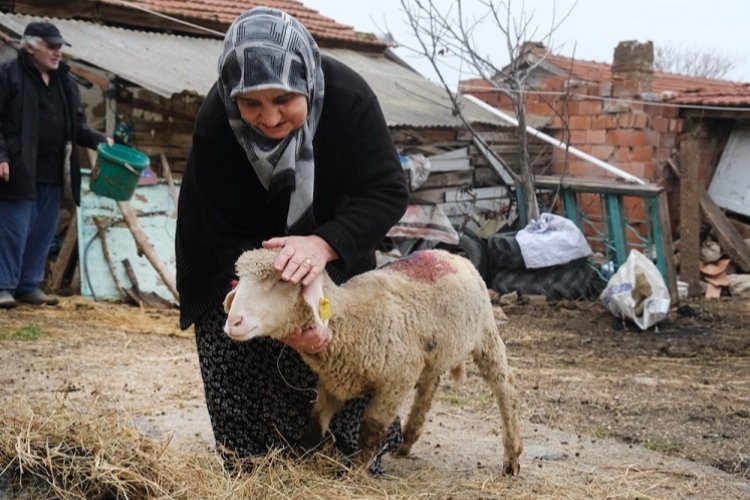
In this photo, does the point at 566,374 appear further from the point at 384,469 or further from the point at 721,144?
the point at 721,144

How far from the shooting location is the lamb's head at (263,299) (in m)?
3.09

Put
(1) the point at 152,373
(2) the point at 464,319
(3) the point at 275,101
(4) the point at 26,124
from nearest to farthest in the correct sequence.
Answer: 1. (3) the point at 275,101
2. (2) the point at 464,319
3. (1) the point at 152,373
4. (4) the point at 26,124

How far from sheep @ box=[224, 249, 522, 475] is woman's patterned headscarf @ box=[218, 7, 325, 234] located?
0.80 ft

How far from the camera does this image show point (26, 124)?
8.27m

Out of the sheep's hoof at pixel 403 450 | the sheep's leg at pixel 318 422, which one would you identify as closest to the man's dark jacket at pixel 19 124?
the sheep's hoof at pixel 403 450

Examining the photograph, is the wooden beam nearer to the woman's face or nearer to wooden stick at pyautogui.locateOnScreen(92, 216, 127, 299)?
wooden stick at pyautogui.locateOnScreen(92, 216, 127, 299)

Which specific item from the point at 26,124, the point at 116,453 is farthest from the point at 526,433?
the point at 26,124

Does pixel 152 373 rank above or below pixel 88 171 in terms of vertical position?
below

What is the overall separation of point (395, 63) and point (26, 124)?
870 centimetres

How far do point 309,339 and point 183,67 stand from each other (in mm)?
7558

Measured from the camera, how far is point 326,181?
139 inches

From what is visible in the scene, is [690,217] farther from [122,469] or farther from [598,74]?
[122,469]

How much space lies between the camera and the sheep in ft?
10.4

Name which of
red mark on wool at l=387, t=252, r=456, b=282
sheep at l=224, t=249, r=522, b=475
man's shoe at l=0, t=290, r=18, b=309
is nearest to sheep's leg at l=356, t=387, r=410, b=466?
sheep at l=224, t=249, r=522, b=475
